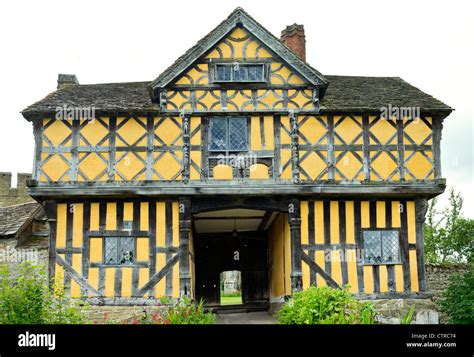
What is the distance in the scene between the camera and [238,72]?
16.6 meters

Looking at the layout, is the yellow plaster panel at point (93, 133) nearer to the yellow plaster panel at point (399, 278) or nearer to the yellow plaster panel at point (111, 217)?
the yellow plaster panel at point (111, 217)

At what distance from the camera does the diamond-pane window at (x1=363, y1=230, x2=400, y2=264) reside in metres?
16.3

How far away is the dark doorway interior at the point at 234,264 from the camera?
23531 mm

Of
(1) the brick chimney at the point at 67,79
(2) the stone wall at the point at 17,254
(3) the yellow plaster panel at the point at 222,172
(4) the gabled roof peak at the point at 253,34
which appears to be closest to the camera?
(3) the yellow plaster panel at the point at 222,172

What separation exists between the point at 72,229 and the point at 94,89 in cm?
485

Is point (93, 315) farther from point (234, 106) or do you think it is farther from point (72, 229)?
point (234, 106)

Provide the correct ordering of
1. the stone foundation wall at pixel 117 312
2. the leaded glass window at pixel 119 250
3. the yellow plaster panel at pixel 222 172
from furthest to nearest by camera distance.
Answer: the yellow plaster panel at pixel 222 172, the leaded glass window at pixel 119 250, the stone foundation wall at pixel 117 312

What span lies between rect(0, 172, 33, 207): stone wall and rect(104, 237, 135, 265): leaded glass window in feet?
51.9

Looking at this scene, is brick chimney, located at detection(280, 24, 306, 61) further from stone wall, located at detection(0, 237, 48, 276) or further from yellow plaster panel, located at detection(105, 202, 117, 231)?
stone wall, located at detection(0, 237, 48, 276)

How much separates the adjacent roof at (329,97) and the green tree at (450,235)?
27.4 ft

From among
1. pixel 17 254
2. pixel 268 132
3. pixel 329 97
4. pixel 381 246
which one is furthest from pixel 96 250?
pixel 329 97

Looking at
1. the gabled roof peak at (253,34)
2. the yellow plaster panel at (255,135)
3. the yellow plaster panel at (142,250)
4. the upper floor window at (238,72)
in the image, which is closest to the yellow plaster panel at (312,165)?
the yellow plaster panel at (255,135)

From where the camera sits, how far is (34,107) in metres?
16.4
